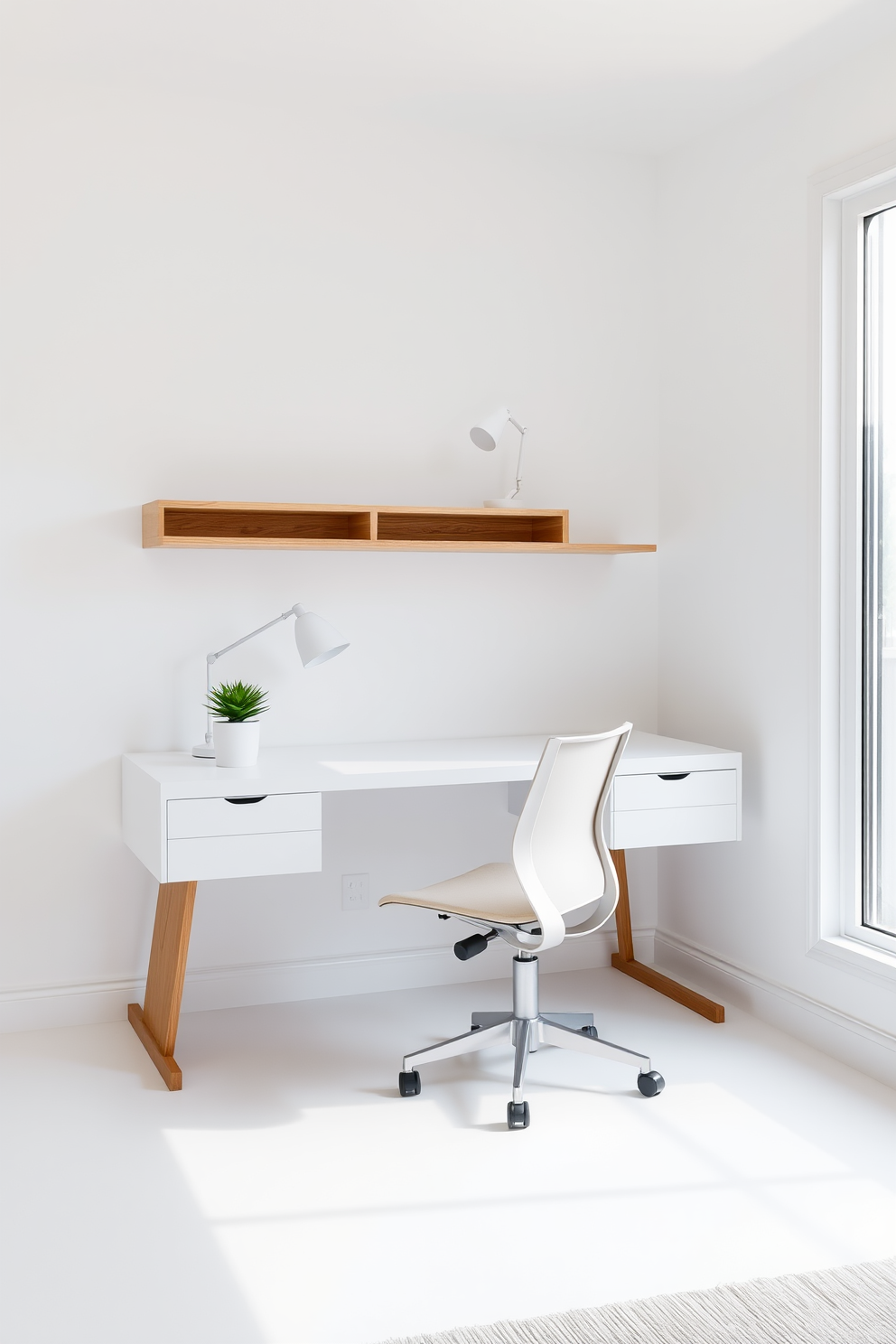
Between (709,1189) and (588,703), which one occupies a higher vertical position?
(588,703)

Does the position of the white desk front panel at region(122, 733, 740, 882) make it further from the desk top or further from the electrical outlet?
the electrical outlet

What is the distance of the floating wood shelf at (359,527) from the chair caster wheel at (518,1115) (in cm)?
143

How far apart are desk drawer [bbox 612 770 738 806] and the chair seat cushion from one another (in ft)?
1.25

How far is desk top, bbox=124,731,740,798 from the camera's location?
270 cm

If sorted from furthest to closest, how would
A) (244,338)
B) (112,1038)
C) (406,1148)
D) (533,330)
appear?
(533,330) → (244,338) → (112,1038) → (406,1148)

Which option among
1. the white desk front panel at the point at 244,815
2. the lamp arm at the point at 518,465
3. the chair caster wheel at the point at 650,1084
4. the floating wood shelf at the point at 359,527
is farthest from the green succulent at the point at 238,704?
the chair caster wheel at the point at 650,1084

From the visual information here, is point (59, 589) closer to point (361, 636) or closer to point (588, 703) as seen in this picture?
point (361, 636)

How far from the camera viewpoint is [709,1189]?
7.29ft

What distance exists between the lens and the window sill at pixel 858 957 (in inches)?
108

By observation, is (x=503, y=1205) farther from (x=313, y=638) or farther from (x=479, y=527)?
(x=479, y=527)

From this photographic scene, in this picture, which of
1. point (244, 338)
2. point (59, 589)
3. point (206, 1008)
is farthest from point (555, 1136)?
point (244, 338)

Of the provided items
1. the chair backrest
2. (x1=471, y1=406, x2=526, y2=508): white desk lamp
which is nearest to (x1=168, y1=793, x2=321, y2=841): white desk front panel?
the chair backrest

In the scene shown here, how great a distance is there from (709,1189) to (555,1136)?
0.36 metres

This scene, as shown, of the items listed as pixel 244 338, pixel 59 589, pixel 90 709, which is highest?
pixel 244 338
